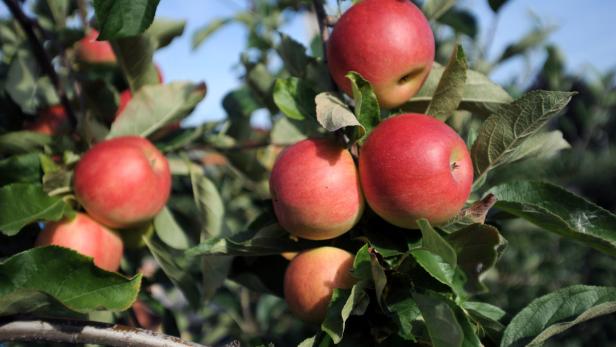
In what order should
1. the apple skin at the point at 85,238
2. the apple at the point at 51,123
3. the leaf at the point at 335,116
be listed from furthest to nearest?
the apple at the point at 51,123 → the apple skin at the point at 85,238 → the leaf at the point at 335,116

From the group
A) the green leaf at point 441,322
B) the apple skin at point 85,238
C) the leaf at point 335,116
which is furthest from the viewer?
the apple skin at point 85,238

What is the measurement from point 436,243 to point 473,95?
→ 35cm

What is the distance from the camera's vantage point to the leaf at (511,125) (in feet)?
2.55

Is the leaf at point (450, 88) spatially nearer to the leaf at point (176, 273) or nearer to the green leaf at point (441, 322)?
the green leaf at point (441, 322)

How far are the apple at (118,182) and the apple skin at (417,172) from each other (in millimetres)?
476

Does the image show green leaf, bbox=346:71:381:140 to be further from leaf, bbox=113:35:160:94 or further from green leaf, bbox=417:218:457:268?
leaf, bbox=113:35:160:94

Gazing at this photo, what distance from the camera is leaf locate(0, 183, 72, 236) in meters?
0.95

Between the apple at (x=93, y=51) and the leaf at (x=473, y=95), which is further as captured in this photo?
the apple at (x=93, y=51)

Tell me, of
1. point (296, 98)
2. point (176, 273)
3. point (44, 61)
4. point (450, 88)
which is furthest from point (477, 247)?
point (44, 61)

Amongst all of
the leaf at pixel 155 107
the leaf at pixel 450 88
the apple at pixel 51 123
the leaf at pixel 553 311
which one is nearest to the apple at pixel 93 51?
the apple at pixel 51 123

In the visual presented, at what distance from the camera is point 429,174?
797 millimetres

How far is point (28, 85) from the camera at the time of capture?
4.32ft

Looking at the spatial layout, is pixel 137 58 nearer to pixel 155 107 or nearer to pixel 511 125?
pixel 155 107

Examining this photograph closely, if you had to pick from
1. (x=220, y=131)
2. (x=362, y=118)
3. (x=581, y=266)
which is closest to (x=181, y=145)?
(x=220, y=131)
